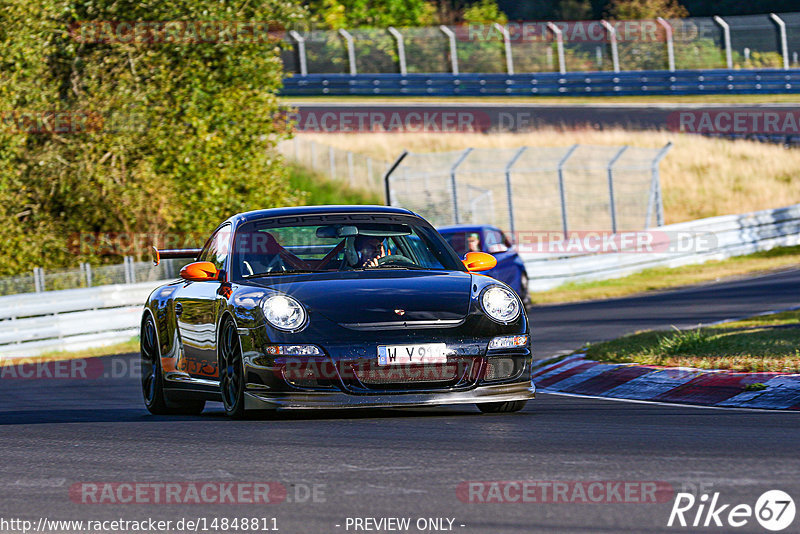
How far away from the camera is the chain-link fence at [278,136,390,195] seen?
40281 millimetres

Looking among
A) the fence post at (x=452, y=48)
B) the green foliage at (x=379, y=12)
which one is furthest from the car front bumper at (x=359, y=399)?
the green foliage at (x=379, y=12)

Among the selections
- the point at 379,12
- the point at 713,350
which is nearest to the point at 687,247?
the point at 713,350

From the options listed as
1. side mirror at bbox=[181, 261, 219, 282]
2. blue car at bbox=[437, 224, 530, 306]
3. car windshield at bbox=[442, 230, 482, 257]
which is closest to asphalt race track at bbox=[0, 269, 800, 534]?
side mirror at bbox=[181, 261, 219, 282]

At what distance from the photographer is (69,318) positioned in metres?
21.0

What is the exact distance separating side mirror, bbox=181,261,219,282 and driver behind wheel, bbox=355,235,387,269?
1.00m

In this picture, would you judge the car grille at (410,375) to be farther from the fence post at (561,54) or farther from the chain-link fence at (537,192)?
the fence post at (561,54)

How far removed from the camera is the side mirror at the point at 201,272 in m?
9.65

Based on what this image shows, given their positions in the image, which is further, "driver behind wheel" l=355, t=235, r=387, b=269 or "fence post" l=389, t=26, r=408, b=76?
"fence post" l=389, t=26, r=408, b=76

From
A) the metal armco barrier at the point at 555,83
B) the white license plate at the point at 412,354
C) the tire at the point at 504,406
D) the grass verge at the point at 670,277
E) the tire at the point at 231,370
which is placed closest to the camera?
the white license plate at the point at 412,354

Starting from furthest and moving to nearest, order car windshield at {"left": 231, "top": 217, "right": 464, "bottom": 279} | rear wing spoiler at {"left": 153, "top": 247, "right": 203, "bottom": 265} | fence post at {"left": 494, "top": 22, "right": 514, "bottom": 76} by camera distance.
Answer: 1. fence post at {"left": 494, "top": 22, "right": 514, "bottom": 76}
2. rear wing spoiler at {"left": 153, "top": 247, "right": 203, "bottom": 265}
3. car windshield at {"left": 231, "top": 217, "right": 464, "bottom": 279}

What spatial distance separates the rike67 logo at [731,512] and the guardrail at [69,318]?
1609 centimetres

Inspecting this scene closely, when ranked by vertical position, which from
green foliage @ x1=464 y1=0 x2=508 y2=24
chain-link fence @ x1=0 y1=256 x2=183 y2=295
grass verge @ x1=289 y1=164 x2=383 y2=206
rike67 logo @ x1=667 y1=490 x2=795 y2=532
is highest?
rike67 logo @ x1=667 y1=490 x2=795 y2=532

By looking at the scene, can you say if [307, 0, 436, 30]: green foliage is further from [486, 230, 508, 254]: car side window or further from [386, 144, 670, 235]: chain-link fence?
[486, 230, 508, 254]: car side window

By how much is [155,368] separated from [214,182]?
→ 53.0 feet
